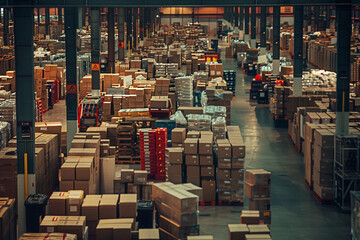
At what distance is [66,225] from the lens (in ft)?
38.8

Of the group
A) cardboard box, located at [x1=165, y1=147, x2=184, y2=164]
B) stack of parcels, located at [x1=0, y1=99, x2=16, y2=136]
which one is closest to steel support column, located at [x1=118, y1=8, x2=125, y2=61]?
stack of parcels, located at [x1=0, y1=99, x2=16, y2=136]

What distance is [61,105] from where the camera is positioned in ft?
95.7

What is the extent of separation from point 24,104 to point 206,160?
445cm

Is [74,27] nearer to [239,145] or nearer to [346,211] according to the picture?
[239,145]

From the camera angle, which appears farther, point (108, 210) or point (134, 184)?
point (134, 184)

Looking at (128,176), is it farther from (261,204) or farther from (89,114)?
(89,114)

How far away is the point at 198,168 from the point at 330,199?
3.11 m

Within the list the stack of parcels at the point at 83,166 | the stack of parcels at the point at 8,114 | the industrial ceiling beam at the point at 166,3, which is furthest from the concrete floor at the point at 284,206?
the stack of parcels at the point at 8,114

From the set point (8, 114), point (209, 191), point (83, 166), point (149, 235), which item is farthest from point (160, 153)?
point (149, 235)

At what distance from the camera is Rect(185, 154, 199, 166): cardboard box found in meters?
16.1

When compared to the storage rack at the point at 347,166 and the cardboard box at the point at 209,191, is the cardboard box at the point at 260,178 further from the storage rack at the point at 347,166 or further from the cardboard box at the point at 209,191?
the storage rack at the point at 347,166

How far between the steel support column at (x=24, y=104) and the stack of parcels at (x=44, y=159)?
31cm

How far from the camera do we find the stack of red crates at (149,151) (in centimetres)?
1814

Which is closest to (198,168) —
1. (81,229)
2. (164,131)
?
(164,131)
